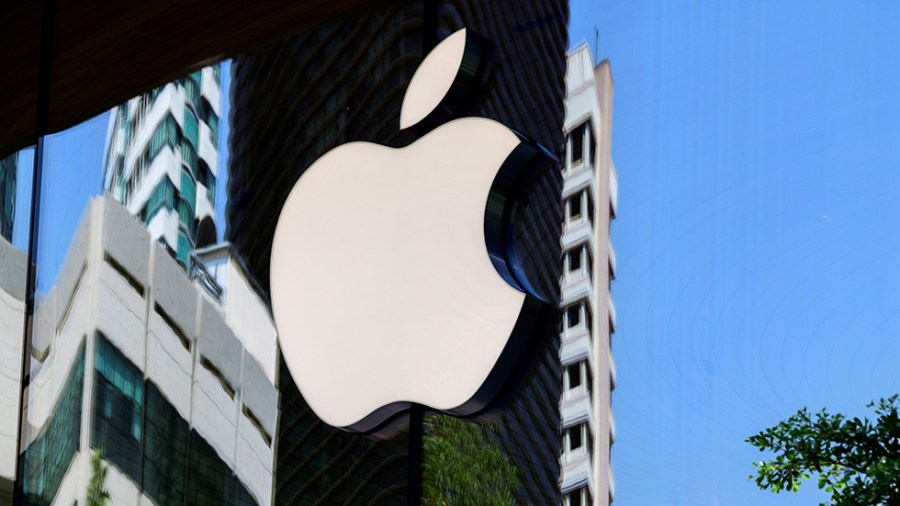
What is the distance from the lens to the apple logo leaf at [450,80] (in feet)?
7.16

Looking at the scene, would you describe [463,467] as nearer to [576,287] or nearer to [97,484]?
[576,287]

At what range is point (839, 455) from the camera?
1729 mm

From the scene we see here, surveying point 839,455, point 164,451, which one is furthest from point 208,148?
point 839,455

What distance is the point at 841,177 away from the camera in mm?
1853

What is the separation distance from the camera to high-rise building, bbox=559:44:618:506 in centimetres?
197

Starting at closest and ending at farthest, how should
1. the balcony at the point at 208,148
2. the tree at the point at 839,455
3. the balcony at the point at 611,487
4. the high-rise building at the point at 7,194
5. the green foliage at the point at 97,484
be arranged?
the tree at the point at 839,455
the balcony at the point at 611,487
the green foliage at the point at 97,484
the balcony at the point at 208,148
the high-rise building at the point at 7,194

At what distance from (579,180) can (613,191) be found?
79mm

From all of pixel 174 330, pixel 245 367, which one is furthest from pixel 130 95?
pixel 245 367

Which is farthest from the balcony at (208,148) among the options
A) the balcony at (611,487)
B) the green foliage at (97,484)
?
the balcony at (611,487)

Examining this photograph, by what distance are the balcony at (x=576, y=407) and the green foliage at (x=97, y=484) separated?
1.09 metres

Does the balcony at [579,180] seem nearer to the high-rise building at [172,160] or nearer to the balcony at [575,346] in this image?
the balcony at [575,346]

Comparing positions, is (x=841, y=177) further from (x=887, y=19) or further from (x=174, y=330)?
(x=174, y=330)

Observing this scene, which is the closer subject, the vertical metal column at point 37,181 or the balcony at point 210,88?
the balcony at point 210,88

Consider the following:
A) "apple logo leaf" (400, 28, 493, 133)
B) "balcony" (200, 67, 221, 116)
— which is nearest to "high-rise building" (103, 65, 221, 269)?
"balcony" (200, 67, 221, 116)
